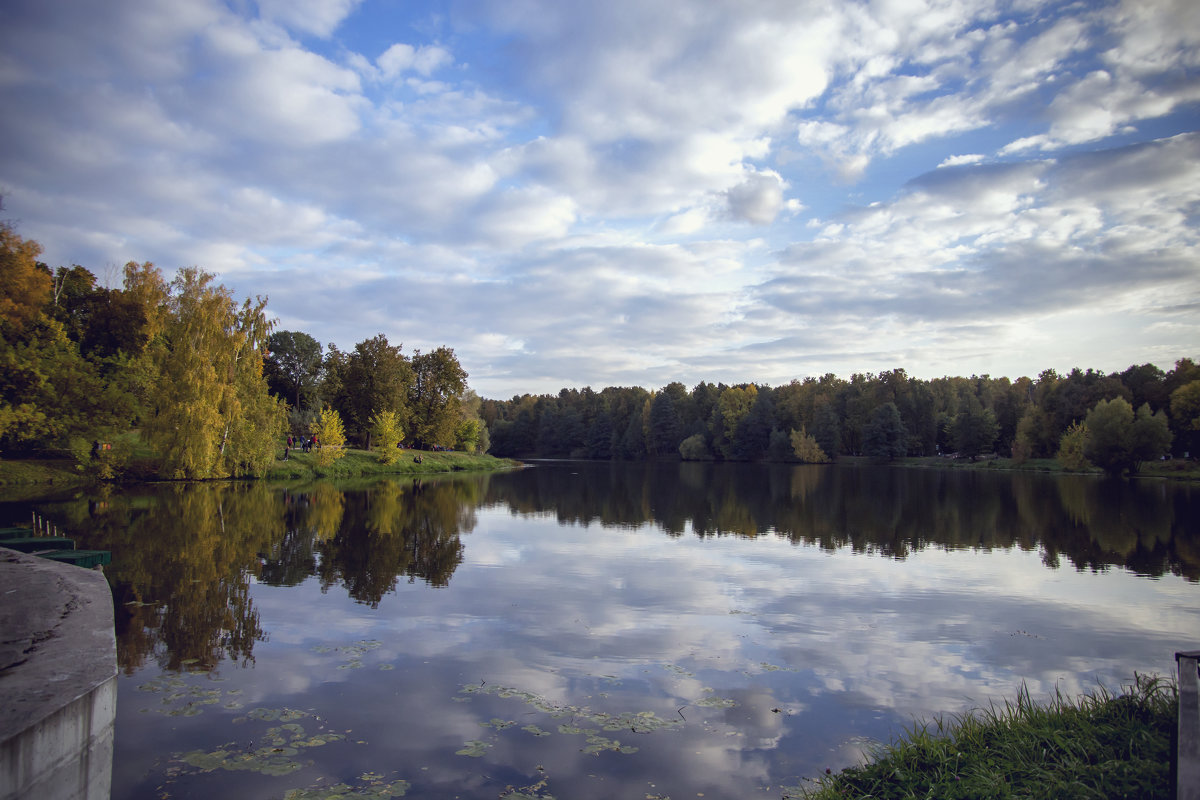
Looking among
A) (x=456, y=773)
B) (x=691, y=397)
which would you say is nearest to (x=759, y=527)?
(x=456, y=773)

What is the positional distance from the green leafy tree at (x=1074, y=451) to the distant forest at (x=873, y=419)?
17 centimetres

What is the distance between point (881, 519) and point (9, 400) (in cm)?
4451

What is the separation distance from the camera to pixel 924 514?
31.5 meters

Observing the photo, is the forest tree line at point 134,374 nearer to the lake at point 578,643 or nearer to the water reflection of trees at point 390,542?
the water reflection of trees at point 390,542

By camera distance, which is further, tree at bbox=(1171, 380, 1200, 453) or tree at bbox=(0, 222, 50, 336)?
tree at bbox=(1171, 380, 1200, 453)

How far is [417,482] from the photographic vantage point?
2008 inches

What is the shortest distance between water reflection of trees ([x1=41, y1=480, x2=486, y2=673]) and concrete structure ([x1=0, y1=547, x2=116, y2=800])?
233 centimetres

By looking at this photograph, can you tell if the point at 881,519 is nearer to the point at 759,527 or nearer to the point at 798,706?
the point at 759,527

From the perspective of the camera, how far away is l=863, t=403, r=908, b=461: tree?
98.8 m

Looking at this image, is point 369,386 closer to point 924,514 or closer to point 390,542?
point 390,542

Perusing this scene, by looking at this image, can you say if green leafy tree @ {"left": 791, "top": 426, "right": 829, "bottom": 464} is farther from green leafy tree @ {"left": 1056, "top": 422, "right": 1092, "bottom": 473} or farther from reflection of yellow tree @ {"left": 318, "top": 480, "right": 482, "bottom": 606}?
reflection of yellow tree @ {"left": 318, "top": 480, "right": 482, "bottom": 606}

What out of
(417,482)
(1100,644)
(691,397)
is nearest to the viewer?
(1100,644)

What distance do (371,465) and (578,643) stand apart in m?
51.4

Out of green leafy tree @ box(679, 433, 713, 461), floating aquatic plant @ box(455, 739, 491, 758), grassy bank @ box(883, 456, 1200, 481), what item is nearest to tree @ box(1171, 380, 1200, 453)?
grassy bank @ box(883, 456, 1200, 481)
